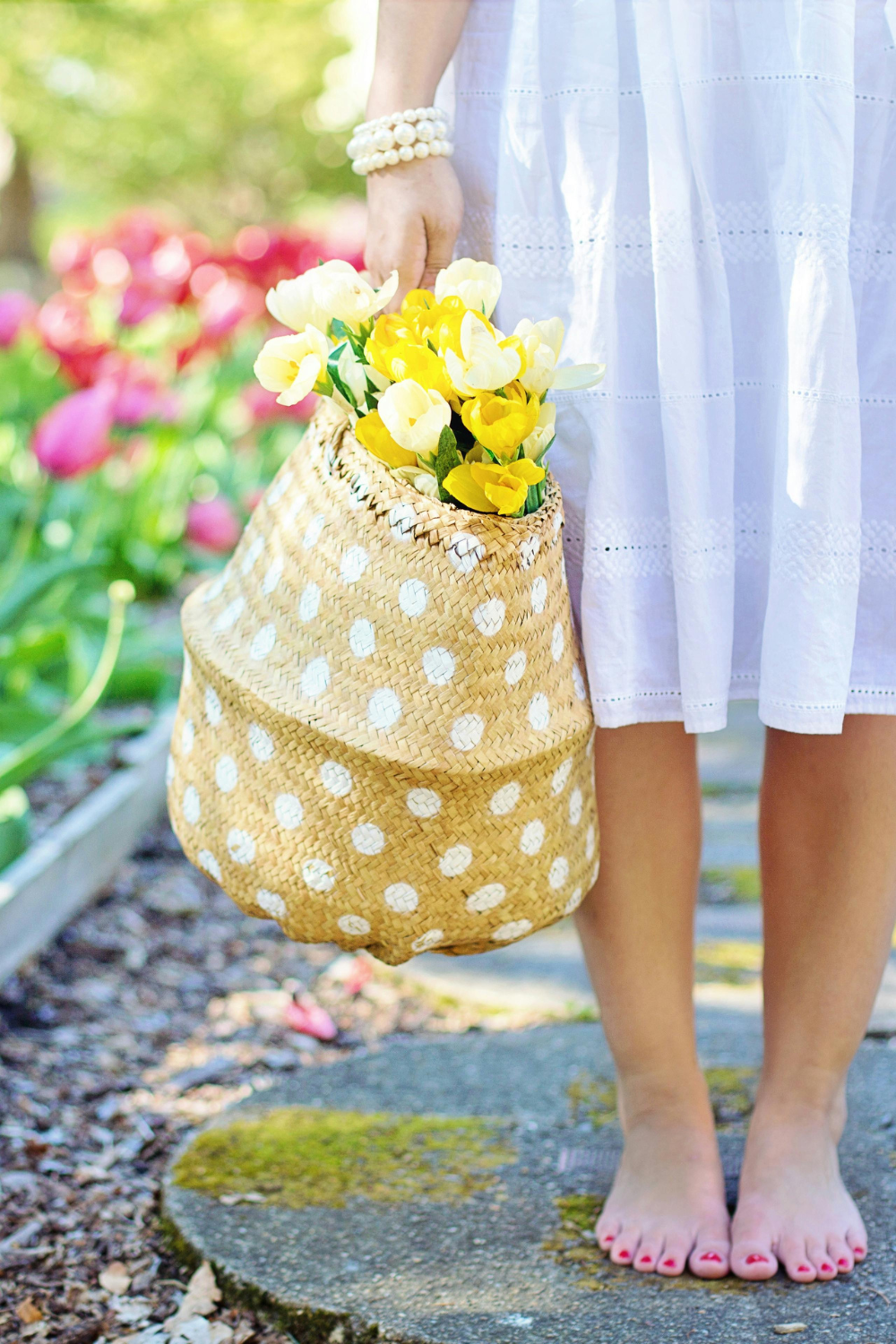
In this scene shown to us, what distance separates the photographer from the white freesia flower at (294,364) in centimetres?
111

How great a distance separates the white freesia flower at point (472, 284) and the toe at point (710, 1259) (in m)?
0.81

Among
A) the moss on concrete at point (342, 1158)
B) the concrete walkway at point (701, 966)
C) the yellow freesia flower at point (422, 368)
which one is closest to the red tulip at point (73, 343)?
the concrete walkway at point (701, 966)

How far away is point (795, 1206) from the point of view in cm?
130

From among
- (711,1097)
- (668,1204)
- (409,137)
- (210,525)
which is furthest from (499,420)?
(210,525)

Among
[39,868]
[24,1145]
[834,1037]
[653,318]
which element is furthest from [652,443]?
[39,868]

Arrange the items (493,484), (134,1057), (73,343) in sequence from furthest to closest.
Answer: (73,343)
(134,1057)
(493,484)

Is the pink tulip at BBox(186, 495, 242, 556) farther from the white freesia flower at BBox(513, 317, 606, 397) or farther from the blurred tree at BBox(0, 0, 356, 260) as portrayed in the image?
the blurred tree at BBox(0, 0, 356, 260)

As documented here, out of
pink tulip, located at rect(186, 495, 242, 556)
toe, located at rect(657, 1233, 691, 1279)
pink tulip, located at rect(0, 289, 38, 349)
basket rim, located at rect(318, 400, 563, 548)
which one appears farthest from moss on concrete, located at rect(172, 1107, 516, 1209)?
pink tulip, located at rect(0, 289, 38, 349)

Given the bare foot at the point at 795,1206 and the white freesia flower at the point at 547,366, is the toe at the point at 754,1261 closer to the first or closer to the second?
the bare foot at the point at 795,1206

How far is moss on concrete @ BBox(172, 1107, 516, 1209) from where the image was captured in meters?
1.44

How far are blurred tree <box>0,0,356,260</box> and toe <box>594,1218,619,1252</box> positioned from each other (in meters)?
12.2

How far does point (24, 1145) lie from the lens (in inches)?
61.5

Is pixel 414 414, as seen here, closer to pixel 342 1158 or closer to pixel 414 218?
pixel 414 218

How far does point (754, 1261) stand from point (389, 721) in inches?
23.6
